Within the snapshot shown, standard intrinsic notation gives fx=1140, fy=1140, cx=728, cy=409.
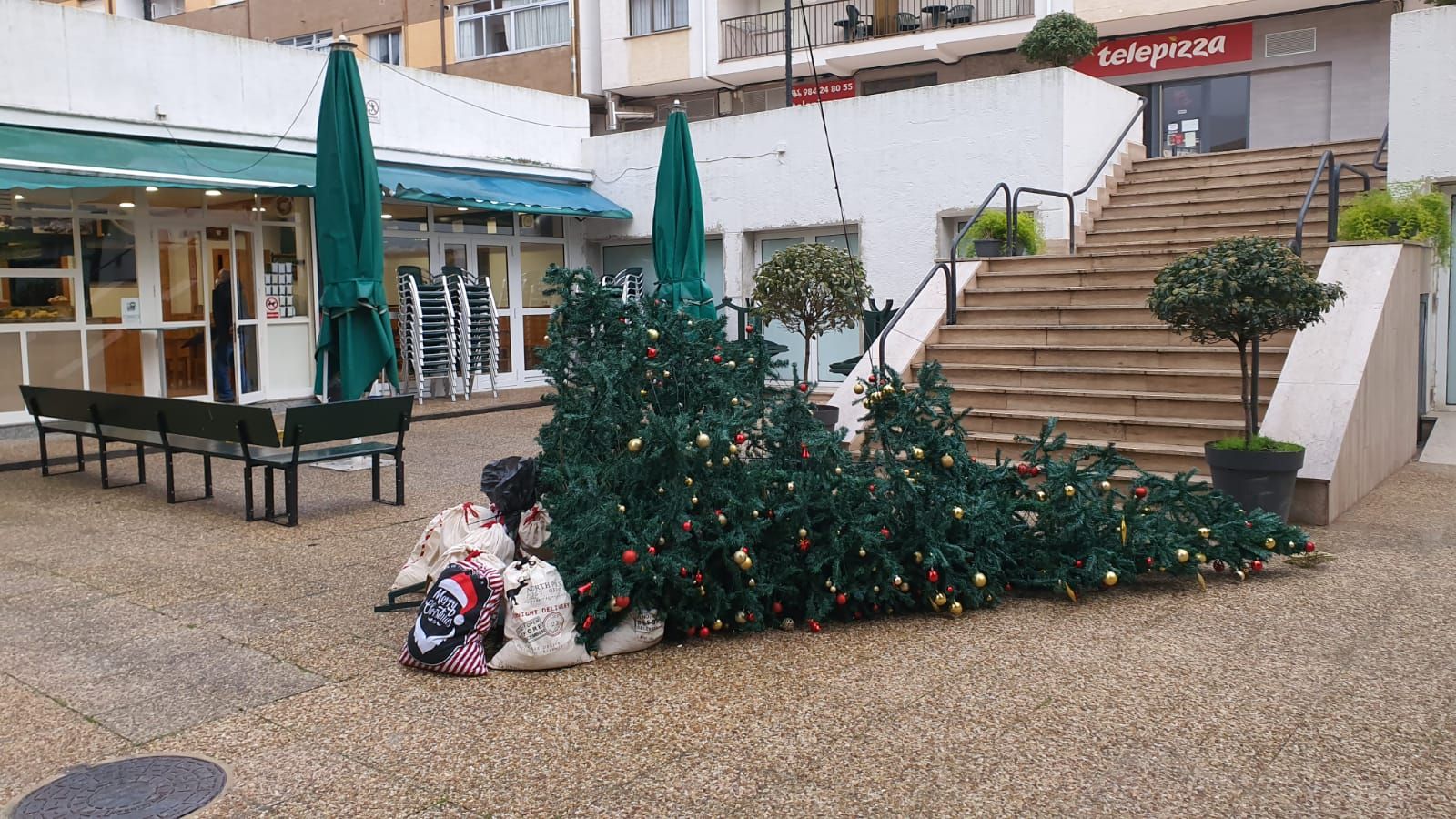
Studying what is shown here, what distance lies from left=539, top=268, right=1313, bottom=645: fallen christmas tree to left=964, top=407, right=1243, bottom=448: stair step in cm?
221

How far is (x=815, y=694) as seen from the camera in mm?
4254

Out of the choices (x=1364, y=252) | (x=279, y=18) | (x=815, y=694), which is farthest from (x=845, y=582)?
(x=279, y=18)

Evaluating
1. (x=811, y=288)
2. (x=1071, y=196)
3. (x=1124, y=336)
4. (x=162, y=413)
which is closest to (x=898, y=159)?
(x=1071, y=196)

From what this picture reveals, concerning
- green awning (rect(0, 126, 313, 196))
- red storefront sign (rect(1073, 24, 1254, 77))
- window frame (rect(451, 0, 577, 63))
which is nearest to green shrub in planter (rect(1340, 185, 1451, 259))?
green awning (rect(0, 126, 313, 196))

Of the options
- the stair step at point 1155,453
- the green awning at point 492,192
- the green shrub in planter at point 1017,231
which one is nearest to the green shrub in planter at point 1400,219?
the stair step at point 1155,453

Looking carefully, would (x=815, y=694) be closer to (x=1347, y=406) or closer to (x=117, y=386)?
(x=1347, y=406)

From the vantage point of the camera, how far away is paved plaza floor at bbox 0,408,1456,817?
3418mm

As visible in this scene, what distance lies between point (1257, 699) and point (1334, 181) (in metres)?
6.48

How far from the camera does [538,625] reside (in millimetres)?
4543

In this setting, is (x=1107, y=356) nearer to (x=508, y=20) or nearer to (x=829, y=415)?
(x=829, y=415)

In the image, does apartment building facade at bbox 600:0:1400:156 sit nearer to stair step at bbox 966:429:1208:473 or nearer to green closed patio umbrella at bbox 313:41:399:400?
green closed patio umbrella at bbox 313:41:399:400

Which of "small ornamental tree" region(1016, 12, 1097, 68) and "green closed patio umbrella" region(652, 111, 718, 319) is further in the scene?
"small ornamental tree" region(1016, 12, 1097, 68)

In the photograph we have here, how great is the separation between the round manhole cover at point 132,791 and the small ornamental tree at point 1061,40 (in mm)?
14935

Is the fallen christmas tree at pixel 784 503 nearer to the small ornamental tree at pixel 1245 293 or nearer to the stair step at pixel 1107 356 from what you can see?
the small ornamental tree at pixel 1245 293
